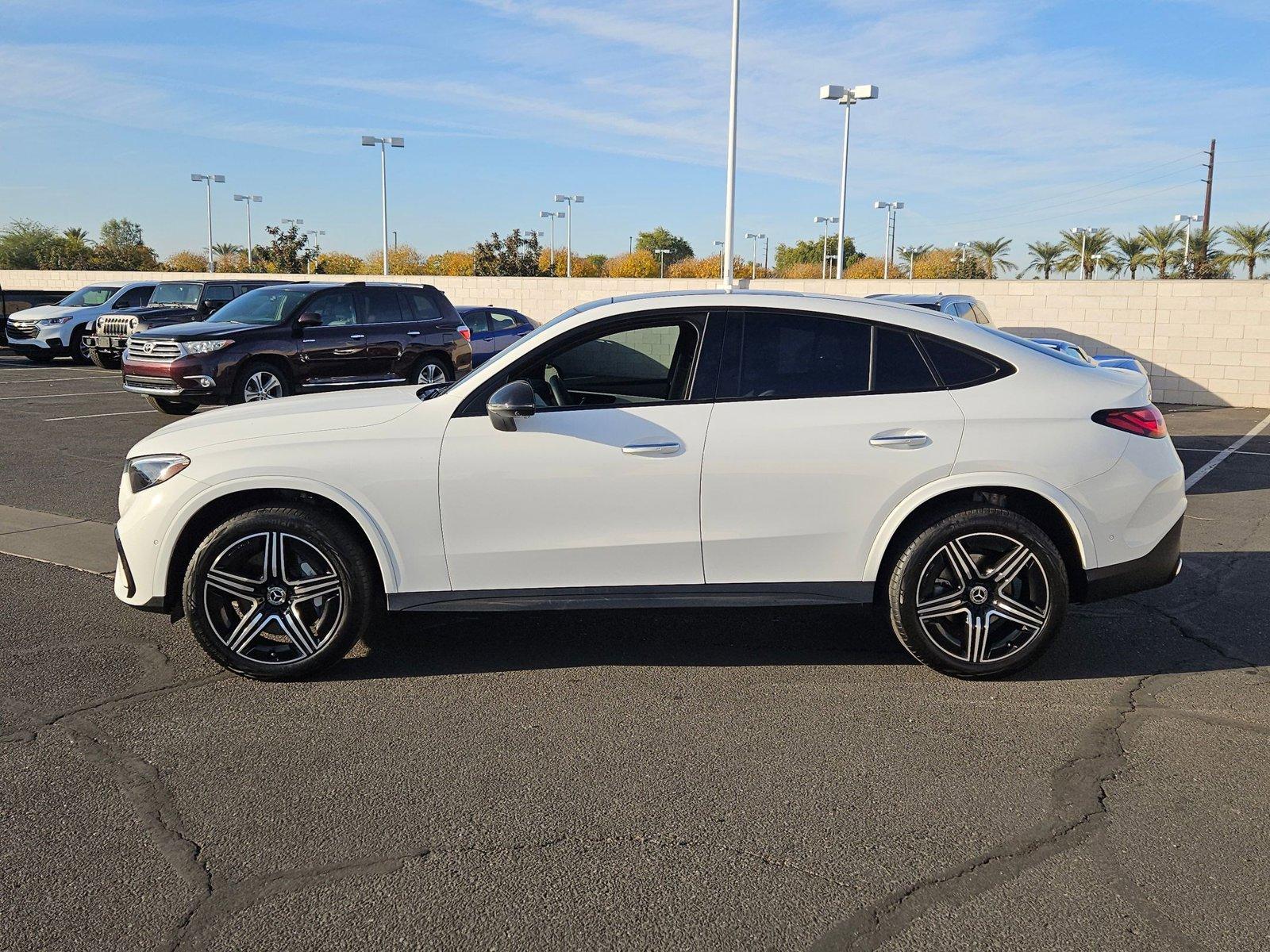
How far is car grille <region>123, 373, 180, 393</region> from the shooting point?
529 inches

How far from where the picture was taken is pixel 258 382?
13.7 meters

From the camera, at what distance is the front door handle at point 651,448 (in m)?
4.70

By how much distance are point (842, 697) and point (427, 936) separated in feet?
7.62

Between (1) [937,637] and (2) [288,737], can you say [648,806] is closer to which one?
(2) [288,737]

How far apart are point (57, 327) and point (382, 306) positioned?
12988 millimetres

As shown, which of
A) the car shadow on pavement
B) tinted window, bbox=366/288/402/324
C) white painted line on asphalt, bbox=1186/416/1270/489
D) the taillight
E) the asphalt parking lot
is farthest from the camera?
tinted window, bbox=366/288/402/324

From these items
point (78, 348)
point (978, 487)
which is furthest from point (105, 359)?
point (978, 487)

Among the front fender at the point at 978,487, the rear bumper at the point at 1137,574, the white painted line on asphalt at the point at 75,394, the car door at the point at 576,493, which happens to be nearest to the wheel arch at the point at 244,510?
the car door at the point at 576,493

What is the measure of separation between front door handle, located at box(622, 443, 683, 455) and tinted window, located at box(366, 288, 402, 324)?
1052 centimetres

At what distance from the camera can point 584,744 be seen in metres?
4.20

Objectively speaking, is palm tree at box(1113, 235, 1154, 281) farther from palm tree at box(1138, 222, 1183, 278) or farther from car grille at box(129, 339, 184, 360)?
car grille at box(129, 339, 184, 360)

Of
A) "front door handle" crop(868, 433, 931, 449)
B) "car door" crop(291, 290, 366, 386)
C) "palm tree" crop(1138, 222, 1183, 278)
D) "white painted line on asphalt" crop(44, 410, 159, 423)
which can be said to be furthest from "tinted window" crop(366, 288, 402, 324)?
"palm tree" crop(1138, 222, 1183, 278)

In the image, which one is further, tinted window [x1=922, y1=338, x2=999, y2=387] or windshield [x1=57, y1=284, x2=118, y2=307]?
windshield [x1=57, y1=284, x2=118, y2=307]

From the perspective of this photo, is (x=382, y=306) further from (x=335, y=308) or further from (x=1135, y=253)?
(x=1135, y=253)
